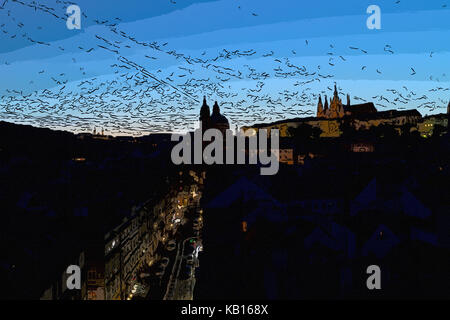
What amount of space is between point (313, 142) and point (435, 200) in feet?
131

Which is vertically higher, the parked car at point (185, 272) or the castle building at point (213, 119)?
the castle building at point (213, 119)

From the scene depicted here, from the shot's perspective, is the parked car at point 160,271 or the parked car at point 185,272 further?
the parked car at point 160,271

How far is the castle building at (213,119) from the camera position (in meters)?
88.6

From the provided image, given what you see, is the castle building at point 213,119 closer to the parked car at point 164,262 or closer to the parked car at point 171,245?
the parked car at point 171,245

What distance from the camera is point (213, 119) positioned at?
93.2m

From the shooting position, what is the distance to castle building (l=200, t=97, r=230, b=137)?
8862cm

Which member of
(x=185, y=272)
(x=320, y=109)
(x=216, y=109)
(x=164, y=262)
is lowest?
(x=185, y=272)

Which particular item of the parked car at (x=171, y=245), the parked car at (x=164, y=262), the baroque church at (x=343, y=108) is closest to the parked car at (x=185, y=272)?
the parked car at (x=164, y=262)

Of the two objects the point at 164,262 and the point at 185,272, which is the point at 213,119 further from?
the point at 185,272

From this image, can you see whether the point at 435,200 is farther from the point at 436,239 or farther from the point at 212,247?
the point at 212,247

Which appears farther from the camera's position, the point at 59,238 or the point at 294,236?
the point at 59,238

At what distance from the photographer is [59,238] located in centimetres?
2361

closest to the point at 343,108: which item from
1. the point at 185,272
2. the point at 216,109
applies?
the point at 216,109

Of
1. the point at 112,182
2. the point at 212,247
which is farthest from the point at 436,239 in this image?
the point at 112,182
